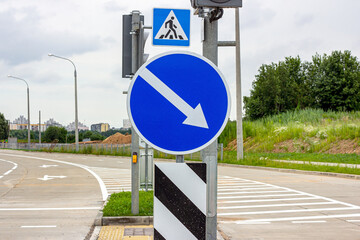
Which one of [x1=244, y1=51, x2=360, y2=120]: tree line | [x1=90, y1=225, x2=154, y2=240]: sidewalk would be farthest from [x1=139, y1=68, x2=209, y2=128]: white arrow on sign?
[x1=244, y1=51, x2=360, y2=120]: tree line

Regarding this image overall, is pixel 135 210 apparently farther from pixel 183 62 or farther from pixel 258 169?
pixel 258 169

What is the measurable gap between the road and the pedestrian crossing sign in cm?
435

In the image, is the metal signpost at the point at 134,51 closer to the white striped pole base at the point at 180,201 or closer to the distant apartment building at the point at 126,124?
the distant apartment building at the point at 126,124

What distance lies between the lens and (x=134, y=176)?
896 cm

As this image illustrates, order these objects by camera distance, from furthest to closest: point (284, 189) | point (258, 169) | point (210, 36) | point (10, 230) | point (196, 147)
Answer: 1. point (258, 169)
2. point (284, 189)
3. point (10, 230)
4. point (210, 36)
5. point (196, 147)

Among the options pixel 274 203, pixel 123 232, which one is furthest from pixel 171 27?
pixel 274 203

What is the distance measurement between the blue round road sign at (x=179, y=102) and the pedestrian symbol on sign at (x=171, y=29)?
146 cm

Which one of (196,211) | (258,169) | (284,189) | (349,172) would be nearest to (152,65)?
(196,211)

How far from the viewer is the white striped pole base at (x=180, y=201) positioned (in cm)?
321

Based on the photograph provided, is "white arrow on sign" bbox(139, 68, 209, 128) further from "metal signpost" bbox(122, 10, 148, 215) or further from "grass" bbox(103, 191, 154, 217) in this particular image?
"grass" bbox(103, 191, 154, 217)

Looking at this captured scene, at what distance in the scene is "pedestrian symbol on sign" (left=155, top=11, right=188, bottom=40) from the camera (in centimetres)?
471

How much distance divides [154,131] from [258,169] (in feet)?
72.8

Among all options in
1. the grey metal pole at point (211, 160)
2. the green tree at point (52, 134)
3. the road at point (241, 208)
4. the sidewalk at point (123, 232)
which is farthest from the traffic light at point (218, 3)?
the green tree at point (52, 134)

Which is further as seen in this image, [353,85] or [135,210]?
[353,85]
